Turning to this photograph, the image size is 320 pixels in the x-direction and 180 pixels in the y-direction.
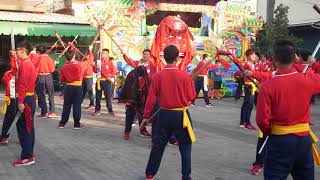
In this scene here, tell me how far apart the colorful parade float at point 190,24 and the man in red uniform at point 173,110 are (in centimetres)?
1065

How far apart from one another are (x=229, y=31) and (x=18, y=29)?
9.01 metres

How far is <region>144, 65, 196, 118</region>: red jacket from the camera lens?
5.58 metres

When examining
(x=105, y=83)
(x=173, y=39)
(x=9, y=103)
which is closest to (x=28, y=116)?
(x=9, y=103)

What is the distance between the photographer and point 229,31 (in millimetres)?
18688

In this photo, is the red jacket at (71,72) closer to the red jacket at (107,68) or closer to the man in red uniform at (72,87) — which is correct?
the man in red uniform at (72,87)

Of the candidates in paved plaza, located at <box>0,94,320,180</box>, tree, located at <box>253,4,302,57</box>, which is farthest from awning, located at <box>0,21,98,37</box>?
paved plaza, located at <box>0,94,320,180</box>

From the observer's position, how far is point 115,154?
7.55m

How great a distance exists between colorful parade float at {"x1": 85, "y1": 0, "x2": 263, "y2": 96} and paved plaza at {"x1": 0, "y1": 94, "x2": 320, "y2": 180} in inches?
229

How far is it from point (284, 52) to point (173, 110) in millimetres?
1932

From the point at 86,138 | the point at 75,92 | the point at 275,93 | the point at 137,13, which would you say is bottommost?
the point at 86,138

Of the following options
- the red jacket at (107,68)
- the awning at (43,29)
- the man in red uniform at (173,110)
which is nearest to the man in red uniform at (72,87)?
the red jacket at (107,68)

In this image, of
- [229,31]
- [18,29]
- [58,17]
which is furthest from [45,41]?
[229,31]

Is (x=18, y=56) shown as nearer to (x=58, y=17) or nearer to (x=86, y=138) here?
(x=86, y=138)

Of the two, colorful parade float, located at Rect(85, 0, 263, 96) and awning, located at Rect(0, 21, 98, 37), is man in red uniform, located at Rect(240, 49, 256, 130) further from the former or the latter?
awning, located at Rect(0, 21, 98, 37)
